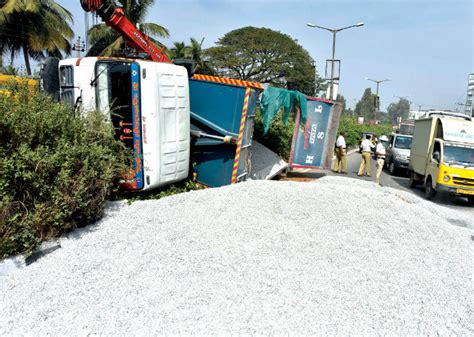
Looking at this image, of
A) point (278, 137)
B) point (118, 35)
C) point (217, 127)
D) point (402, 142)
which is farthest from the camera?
point (118, 35)

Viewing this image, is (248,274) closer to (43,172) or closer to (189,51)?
(43,172)

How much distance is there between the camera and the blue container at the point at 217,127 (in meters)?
7.25

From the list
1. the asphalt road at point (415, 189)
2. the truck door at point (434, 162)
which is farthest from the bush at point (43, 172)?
the truck door at point (434, 162)

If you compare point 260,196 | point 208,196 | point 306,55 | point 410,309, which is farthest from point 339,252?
point 306,55

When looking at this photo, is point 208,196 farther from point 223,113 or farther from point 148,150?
point 223,113

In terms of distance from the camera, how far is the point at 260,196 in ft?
18.1

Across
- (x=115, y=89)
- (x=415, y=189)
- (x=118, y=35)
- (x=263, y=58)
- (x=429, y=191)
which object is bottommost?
(x=415, y=189)

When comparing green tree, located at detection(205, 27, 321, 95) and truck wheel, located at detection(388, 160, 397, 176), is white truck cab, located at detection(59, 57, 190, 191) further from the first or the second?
green tree, located at detection(205, 27, 321, 95)

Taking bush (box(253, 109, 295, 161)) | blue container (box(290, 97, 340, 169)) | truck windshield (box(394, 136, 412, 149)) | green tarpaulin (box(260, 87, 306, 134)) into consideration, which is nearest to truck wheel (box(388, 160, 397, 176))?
truck windshield (box(394, 136, 412, 149))

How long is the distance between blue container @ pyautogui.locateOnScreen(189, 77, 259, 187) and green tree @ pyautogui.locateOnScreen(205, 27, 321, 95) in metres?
40.1

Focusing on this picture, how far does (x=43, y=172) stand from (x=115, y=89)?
241 centimetres

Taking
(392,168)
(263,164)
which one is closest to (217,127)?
(263,164)

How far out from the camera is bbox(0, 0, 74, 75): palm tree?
20.1 m

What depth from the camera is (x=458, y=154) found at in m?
11.4
